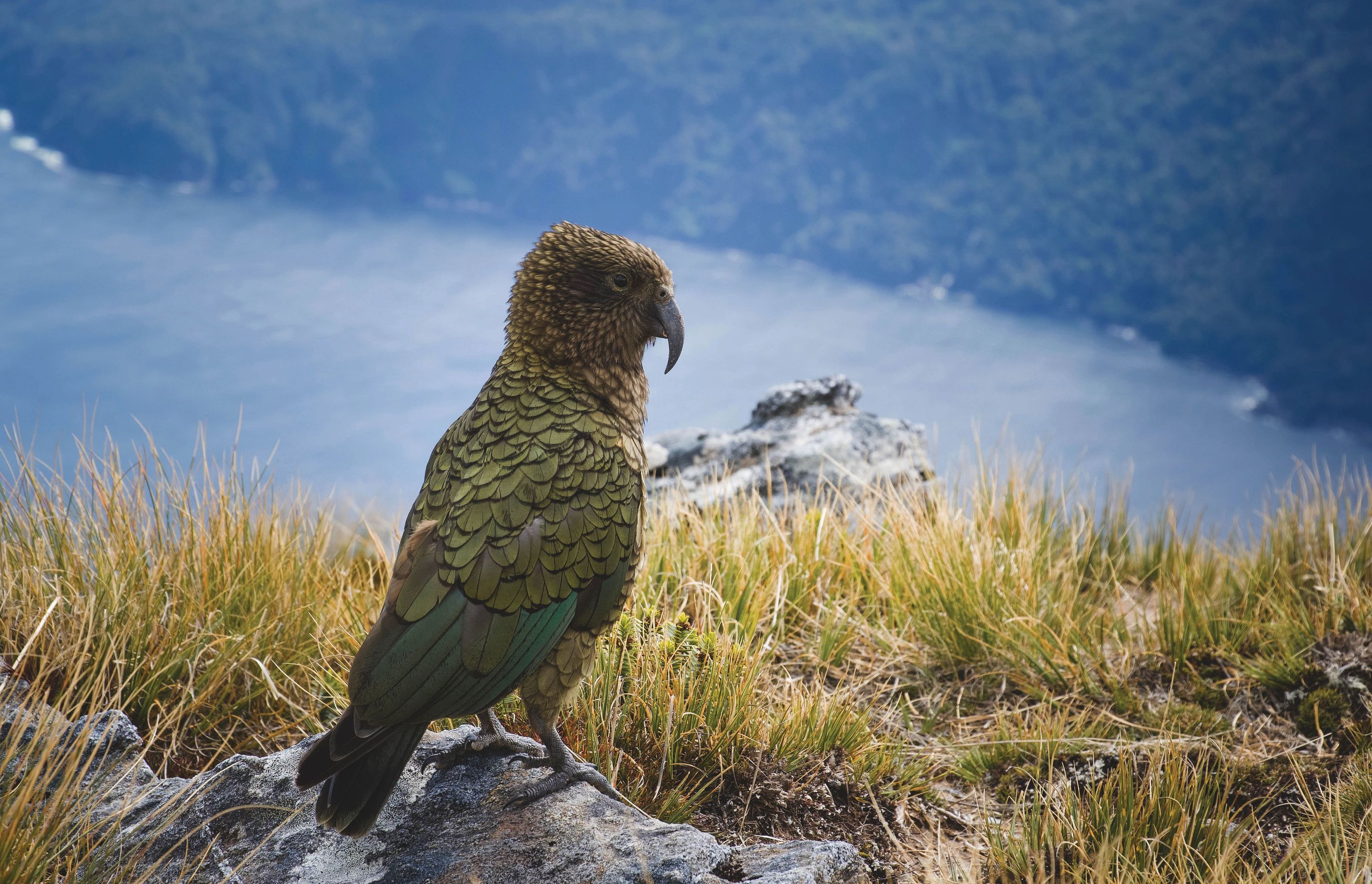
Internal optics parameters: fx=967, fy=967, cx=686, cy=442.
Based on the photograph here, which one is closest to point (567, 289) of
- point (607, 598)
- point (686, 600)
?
point (607, 598)

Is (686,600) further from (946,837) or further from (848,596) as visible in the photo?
(946,837)

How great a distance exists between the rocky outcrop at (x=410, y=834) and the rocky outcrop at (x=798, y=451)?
2399 mm

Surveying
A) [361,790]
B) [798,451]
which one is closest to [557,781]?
[361,790]

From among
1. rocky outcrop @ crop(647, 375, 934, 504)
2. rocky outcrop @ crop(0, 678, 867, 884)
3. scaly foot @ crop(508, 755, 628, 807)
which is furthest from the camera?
rocky outcrop @ crop(647, 375, 934, 504)

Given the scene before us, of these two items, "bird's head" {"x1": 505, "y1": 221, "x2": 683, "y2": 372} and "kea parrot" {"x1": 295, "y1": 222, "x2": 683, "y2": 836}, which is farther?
"bird's head" {"x1": 505, "y1": 221, "x2": 683, "y2": 372}

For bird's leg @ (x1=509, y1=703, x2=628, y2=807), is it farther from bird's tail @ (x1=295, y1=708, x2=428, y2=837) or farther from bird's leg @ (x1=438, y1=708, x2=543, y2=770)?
bird's tail @ (x1=295, y1=708, x2=428, y2=837)

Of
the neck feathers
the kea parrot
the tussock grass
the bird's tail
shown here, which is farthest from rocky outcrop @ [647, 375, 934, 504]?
the bird's tail

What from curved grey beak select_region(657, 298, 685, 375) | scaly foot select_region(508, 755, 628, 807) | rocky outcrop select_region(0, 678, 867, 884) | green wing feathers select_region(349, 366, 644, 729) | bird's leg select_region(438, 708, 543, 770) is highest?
curved grey beak select_region(657, 298, 685, 375)

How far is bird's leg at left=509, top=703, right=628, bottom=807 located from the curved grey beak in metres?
1.00

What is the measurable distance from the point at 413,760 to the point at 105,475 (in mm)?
2043

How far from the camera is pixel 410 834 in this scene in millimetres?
2375

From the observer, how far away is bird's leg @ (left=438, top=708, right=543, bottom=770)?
2592 mm

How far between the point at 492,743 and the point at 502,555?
0.64m

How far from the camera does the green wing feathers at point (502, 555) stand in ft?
7.12
